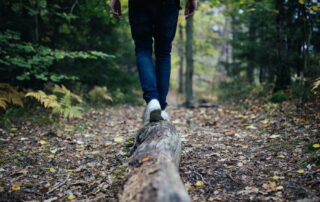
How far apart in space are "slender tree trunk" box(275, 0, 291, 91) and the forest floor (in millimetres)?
2145

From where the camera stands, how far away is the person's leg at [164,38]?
3.86 meters

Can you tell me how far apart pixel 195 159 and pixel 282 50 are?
4902 mm

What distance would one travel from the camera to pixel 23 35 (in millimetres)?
7320

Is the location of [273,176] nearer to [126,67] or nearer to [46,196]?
[46,196]

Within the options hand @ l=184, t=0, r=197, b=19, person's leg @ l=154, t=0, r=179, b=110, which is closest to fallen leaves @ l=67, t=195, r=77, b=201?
person's leg @ l=154, t=0, r=179, b=110

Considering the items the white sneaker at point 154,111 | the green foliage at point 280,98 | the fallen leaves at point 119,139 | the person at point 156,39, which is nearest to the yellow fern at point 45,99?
the fallen leaves at point 119,139

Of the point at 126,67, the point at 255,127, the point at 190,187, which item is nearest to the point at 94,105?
the point at 126,67

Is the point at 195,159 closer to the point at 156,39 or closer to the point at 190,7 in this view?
the point at 156,39

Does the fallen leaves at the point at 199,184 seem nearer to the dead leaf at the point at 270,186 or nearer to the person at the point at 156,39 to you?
the dead leaf at the point at 270,186

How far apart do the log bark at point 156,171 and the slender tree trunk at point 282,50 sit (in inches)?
200

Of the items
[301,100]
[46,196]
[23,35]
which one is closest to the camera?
[46,196]

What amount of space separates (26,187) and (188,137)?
2.39 metres

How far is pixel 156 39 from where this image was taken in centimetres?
412

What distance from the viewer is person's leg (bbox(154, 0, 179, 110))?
12.7ft
